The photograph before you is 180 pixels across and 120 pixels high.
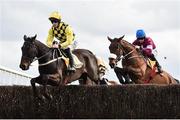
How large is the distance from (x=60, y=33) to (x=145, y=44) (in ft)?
8.94

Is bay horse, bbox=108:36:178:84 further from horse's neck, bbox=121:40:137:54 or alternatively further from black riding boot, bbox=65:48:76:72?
black riding boot, bbox=65:48:76:72

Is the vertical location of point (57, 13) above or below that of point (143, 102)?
above

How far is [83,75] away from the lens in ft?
50.9

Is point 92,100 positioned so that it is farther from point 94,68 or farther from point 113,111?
point 94,68

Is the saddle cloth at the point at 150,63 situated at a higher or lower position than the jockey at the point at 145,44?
lower

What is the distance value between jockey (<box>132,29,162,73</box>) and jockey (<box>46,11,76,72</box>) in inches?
91.8

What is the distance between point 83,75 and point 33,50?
2.40 metres

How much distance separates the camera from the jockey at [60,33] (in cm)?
1405

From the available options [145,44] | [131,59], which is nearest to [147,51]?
[145,44]

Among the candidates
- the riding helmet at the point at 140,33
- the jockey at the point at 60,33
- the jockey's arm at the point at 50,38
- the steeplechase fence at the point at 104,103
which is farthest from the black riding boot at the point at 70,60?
the riding helmet at the point at 140,33

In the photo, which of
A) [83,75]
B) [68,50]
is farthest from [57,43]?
[83,75]

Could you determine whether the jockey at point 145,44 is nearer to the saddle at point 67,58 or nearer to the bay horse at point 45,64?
the bay horse at point 45,64

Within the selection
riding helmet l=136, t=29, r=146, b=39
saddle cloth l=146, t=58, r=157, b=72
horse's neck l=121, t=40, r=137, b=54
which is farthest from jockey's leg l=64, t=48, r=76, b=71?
saddle cloth l=146, t=58, r=157, b=72

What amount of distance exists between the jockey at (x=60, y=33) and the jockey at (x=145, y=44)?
91.8 inches
